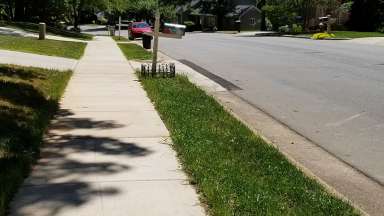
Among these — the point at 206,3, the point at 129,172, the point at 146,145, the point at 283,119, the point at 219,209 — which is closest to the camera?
the point at 219,209

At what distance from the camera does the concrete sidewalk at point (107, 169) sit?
15.6ft

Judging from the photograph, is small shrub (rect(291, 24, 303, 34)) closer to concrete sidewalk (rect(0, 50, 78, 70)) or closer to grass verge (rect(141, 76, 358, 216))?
concrete sidewalk (rect(0, 50, 78, 70))

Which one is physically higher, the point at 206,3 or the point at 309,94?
the point at 206,3

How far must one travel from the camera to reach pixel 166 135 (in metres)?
7.43

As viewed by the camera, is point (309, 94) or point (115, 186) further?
point (309, 94)

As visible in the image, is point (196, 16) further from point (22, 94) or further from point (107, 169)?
point (107, 169)

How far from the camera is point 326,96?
11.7 meters

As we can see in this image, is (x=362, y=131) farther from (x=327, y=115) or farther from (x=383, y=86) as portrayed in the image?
(x=383, y=86)

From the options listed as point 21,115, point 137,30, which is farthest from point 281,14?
point 21,115

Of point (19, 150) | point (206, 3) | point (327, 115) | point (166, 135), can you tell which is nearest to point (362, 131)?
point (327, 115)

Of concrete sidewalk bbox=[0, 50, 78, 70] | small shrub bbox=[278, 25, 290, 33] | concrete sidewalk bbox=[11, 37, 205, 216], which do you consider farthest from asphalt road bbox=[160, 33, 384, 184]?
small shrub bbox=[278, 25, 290, 33]

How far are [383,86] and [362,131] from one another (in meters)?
5.17

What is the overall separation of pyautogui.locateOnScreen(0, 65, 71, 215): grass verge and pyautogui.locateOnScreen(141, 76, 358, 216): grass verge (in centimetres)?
161

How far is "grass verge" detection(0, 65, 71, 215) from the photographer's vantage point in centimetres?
539
